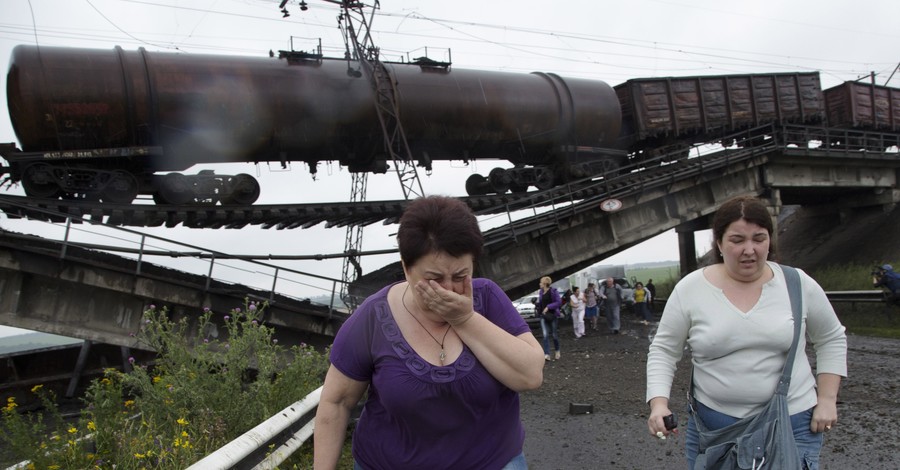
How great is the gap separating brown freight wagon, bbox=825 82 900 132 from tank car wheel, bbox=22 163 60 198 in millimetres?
25761

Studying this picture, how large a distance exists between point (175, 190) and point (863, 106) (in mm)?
24953

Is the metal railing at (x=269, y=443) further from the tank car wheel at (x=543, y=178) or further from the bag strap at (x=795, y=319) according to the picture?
the tank car wheel at (x=543, y=178)

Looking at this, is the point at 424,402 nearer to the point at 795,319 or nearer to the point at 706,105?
the point at 795,319

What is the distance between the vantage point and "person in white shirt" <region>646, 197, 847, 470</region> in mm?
2613

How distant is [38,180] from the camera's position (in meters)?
11.8

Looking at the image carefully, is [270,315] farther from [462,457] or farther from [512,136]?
[462,457]

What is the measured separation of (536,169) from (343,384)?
16127 mm

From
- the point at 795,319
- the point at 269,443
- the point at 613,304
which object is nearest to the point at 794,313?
the point at 795,319

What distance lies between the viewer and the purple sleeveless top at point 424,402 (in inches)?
78.7

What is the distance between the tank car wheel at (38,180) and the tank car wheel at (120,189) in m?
0.87

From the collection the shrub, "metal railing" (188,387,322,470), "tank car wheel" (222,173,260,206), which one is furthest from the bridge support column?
"metal railing" (188,387,322,470)

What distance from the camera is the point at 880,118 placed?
25.8m

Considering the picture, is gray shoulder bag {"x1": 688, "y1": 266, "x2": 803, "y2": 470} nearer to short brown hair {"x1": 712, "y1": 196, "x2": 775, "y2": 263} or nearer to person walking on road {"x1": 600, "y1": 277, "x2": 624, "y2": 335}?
short brown hair {"x1": 712, "y1": 196, "x2": 775, "y2": 263}

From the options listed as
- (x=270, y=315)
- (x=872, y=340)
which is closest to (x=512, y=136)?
(x=270, y=315)
